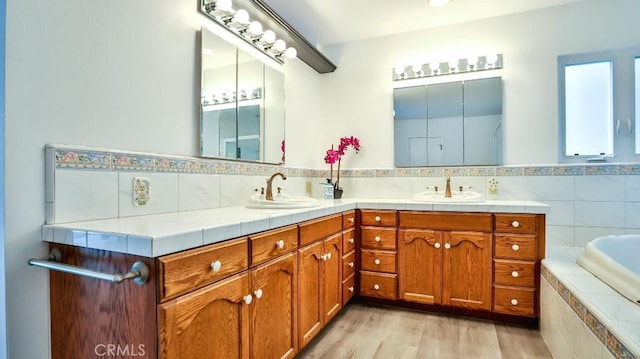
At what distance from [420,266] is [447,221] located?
0.38 m

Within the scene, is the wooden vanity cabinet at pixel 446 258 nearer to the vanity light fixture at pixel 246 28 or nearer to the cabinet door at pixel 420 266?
the cabinet door at pixel 420 266

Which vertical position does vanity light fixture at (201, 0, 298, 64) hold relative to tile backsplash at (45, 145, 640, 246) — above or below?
above

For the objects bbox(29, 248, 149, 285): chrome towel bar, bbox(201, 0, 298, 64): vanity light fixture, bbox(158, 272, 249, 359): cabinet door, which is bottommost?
bbox(158, 272, 249, 359): cabinet door

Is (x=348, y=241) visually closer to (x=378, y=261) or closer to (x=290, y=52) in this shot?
(x=378, y=261)

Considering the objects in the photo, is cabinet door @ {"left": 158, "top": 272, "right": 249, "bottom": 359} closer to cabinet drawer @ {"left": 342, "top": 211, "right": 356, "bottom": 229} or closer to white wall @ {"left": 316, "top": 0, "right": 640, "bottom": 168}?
cabinet drawer @ {"left": 342, "top": 211, "right": 356, "bottom": 229}

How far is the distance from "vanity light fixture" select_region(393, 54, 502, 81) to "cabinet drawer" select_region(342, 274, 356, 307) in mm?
1813

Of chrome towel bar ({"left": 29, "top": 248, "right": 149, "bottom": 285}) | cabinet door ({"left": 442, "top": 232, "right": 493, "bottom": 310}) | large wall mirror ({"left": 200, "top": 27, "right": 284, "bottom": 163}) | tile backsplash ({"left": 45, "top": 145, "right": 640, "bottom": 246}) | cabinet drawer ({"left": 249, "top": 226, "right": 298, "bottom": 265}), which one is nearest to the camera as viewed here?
chrome towel bar ({"left": 29, "top": 248, "right": 149, "bottom": 285})

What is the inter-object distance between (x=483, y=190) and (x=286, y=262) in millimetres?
1908

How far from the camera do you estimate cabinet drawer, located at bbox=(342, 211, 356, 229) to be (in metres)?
2.26

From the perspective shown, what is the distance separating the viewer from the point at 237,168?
2.00 metres

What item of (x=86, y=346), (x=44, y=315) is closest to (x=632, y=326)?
(x=86, y=346)

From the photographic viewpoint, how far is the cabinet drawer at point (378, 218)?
2.37 m

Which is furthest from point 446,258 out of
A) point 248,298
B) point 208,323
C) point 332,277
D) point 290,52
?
point 290,52

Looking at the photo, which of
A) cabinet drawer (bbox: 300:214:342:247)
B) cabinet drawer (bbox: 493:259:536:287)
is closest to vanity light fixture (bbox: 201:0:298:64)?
cabinet drawer (bbox: 300:214:342:247)
